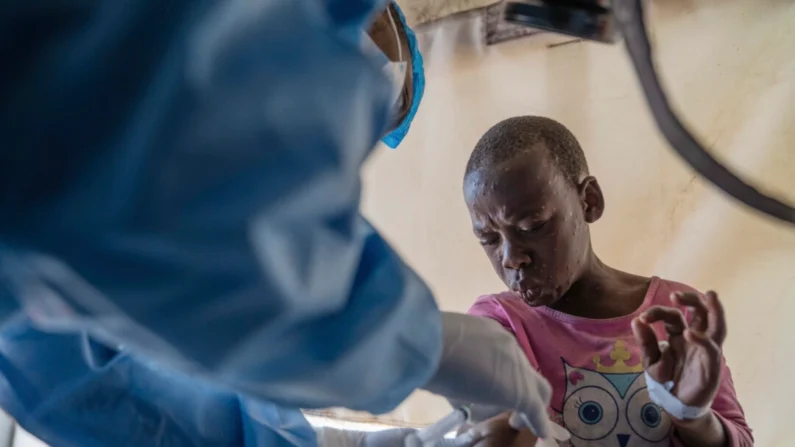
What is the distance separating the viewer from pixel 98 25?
26 cm

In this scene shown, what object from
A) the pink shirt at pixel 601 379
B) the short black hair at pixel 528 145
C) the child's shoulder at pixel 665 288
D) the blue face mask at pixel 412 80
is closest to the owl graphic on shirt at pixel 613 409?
the pink shirt at pixel 601 379

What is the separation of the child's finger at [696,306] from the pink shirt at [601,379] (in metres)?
0.15

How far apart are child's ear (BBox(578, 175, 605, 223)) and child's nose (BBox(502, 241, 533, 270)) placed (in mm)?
141

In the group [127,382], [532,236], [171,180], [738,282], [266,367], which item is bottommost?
[738,282]

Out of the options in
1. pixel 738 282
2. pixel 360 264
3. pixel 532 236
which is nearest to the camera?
pixel 360 264

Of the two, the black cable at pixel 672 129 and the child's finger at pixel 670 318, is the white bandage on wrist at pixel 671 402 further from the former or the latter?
the black cable at pixel 672 129

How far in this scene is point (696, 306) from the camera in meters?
0.70

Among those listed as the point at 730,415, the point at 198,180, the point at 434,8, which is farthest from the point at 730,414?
the point at 434,8

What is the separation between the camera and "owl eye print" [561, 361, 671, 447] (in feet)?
2.66

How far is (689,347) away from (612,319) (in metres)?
0.17

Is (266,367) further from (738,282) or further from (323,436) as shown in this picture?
(738,282)

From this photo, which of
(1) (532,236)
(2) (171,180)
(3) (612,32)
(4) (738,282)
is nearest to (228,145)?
(2) (171,180)

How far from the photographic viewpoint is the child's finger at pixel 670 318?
2.34 ft

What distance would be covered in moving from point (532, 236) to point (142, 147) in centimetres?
64
